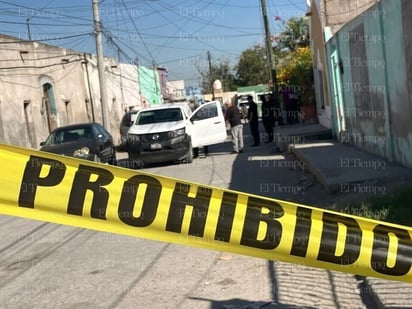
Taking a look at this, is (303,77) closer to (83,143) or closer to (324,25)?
(324,25)

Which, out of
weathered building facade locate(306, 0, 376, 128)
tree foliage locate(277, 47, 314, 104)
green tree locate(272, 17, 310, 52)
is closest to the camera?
weathered building facade locate(306, 0, 376, 128)

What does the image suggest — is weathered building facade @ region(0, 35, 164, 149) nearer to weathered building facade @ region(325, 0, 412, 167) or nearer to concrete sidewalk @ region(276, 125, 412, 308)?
Result: concrete sidewalk @ region(276, 125, 412, 308)

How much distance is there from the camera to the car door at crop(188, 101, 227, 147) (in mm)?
18609

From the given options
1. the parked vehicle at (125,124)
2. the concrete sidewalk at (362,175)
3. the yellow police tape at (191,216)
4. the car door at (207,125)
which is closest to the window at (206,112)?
the car door at (207,125)

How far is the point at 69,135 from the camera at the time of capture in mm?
17297

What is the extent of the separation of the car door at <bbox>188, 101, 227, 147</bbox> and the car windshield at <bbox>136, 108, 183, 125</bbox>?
527 mm

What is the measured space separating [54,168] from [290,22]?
161ft

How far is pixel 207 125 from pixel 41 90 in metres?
11.5

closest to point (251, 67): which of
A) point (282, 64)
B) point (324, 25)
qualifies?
point (282, 64)

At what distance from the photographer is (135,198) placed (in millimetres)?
3484

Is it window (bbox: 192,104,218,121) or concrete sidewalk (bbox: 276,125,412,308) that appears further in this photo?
window (bbox: 192,104,218,121)

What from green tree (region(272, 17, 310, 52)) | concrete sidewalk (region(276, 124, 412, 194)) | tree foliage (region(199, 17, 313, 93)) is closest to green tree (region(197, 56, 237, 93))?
tree foliage (region(199, 17, 313, 93))

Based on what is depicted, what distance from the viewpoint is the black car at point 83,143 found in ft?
52.4

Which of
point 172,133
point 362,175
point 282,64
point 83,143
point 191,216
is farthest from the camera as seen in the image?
point 282,64
